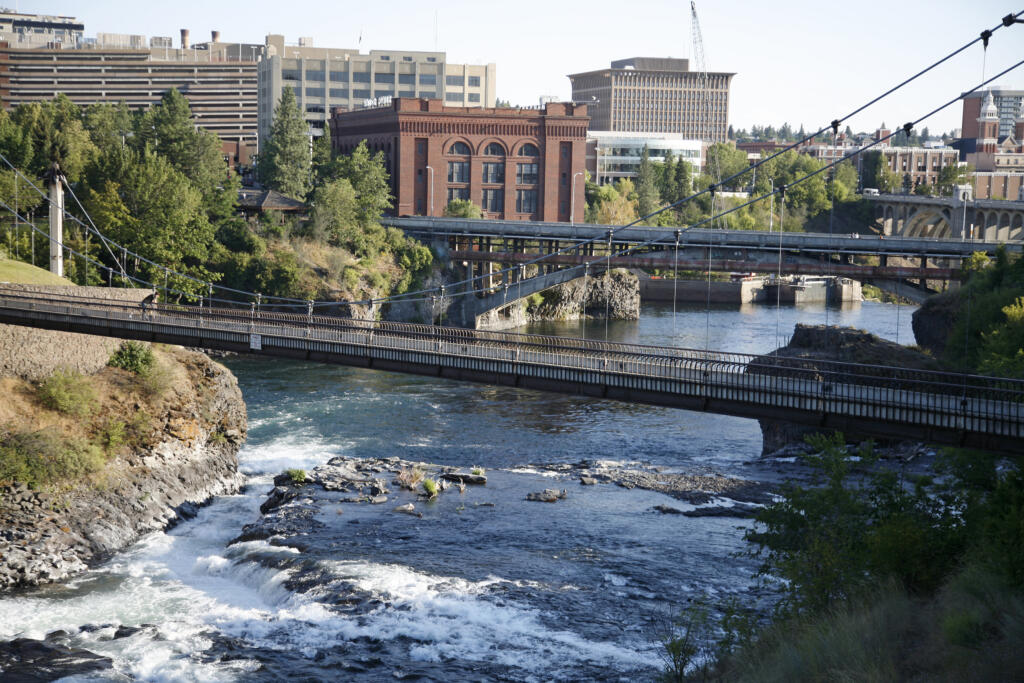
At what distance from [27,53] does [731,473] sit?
15390 cm

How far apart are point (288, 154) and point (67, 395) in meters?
58.5

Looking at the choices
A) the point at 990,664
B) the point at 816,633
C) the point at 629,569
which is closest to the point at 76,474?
the point at 629,569

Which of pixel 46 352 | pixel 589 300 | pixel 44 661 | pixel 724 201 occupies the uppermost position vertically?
pixel 724 201

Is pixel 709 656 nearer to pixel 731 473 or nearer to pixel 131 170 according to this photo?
pixel 731 473

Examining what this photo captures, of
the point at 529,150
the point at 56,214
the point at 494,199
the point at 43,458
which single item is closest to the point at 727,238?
the point at 529,150

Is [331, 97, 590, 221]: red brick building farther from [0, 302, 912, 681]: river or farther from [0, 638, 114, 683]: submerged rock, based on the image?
[0, 638, 114, 683]: submerged rock

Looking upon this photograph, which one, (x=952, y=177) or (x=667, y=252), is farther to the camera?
(x=952, y=177)

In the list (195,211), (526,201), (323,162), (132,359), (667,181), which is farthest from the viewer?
(667,181)

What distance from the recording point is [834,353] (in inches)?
2283

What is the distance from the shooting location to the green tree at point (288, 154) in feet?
316

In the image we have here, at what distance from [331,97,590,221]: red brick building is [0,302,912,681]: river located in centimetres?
5989

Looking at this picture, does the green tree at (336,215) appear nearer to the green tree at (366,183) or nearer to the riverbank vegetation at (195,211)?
the riverbank vegetation at (195,211)

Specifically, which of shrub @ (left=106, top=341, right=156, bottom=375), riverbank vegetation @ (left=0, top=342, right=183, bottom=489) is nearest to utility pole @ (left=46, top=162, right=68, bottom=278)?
riverbank vegetation @ (left=0, top=342, right=183, bottom=489)

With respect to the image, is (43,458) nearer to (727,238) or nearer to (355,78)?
(727,238)
